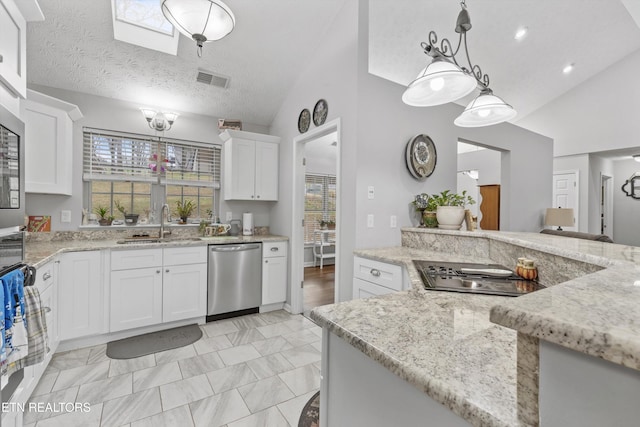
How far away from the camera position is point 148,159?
11.3ft

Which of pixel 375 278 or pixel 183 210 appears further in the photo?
pixel 183 210

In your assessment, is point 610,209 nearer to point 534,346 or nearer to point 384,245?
point 384,245

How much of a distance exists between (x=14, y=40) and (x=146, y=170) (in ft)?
6.38

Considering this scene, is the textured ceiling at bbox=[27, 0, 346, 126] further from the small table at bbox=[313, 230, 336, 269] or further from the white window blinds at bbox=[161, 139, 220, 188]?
the small table at bbox=[313, 230, 336, 269]

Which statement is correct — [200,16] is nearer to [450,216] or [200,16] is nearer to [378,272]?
[378,272]

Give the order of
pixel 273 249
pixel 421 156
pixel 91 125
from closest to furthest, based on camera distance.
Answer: pixel 421 156
pixel 91 125
pixel 273 249

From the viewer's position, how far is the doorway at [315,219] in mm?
3049

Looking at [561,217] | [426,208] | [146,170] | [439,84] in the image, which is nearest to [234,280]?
[146,170]

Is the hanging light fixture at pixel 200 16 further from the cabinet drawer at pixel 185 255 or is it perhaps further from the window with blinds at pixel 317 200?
the window with blinds at pixel 317 200

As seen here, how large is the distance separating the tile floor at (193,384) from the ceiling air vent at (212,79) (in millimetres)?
2813

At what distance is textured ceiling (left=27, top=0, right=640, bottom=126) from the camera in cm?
260

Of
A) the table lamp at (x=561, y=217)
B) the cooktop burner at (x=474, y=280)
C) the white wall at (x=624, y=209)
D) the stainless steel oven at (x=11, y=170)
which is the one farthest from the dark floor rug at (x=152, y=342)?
the white wall at (x=624, y=209)

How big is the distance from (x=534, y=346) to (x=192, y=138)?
3.97 metres

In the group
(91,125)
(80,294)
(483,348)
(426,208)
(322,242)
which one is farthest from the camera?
(322,242)
